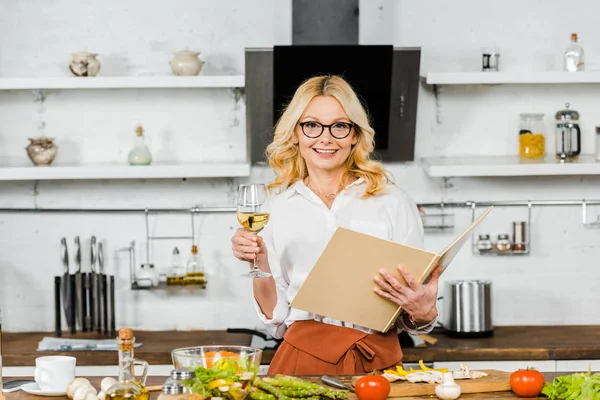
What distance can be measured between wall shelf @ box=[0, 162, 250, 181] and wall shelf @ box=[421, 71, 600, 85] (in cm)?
95

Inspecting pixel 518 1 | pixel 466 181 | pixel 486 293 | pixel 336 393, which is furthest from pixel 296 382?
pixel 518 1

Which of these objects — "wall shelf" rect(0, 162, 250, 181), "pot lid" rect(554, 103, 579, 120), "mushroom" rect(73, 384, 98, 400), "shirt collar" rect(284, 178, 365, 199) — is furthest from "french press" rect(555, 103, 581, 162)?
"mushroom" rect(73, 384, 98, 400)

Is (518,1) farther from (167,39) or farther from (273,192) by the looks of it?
(273,192)

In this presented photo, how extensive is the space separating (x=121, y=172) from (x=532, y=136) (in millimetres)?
1914

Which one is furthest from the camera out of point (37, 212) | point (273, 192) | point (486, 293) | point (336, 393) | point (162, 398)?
point (37, 212)

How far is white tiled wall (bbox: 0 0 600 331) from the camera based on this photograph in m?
4.11

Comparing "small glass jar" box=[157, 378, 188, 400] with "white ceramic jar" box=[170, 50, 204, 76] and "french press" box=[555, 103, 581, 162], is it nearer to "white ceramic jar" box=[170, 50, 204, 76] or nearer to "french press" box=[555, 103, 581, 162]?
"white ceramic jar" box=[170, 50, 204, 76]

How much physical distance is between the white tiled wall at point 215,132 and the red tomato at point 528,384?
217cm

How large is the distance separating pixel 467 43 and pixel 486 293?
1.20m

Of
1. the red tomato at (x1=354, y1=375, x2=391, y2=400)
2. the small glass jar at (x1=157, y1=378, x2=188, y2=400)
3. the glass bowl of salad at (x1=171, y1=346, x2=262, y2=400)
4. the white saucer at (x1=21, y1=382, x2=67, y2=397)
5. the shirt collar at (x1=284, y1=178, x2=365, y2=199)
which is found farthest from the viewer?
the shirt collar at (x1=284, y1=178, x2=365, y2=199)

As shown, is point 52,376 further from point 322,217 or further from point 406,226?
point 406,226

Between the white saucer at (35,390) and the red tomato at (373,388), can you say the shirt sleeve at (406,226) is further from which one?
the white saucer at (35,390)

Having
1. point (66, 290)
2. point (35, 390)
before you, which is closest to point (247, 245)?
point (35, 390)

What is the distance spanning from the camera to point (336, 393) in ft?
6.47
